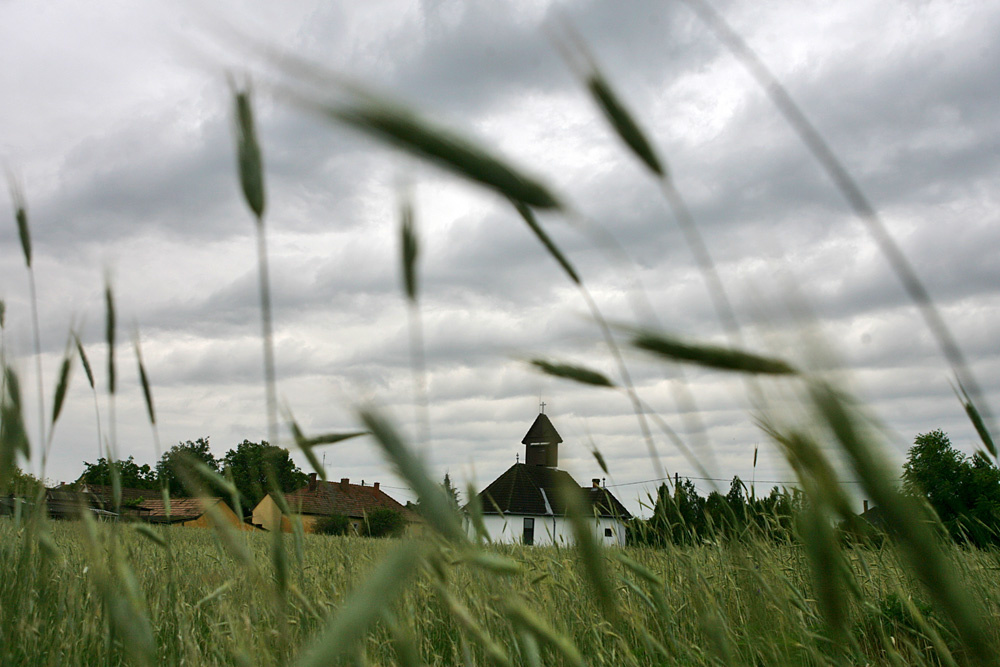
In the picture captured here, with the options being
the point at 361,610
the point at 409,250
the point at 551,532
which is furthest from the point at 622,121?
the point at 551,532

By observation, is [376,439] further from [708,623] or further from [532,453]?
[532,453]

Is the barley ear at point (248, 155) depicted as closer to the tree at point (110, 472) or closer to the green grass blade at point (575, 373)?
the green grass blade at point (575, 373)

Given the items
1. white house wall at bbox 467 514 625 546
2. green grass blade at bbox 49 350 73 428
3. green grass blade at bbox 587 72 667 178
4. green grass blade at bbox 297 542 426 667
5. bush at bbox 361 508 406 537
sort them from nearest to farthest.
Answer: green grass blade at bbox 297 542 426 667
green grass blade at bbox 587 72 667 178
bush at bbox 361 508 406 537
green grass blade at bbox 49 350 73 428
white house wall at bbox 467 514 625 546

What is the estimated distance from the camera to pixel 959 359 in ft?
2.70

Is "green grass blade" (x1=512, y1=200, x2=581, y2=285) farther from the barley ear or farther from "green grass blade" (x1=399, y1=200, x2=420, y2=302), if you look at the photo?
the barley ear

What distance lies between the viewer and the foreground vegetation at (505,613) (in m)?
1.53

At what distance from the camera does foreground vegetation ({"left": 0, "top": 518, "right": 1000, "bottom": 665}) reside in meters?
1.53

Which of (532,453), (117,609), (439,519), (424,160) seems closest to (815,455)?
(439,519)

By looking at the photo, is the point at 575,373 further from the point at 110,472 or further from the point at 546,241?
the point at 110,472

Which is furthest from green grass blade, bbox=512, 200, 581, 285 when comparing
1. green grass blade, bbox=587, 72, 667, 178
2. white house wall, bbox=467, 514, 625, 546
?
white house wall, bbox=467, 514, 625, 546

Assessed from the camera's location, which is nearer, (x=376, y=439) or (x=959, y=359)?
(x=376, y=439)

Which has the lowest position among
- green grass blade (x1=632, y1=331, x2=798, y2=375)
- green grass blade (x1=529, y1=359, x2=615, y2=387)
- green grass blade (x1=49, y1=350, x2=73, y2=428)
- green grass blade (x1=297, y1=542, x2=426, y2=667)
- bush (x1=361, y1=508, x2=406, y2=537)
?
bush (x1=361, y1=508, x2=406, y2=537)

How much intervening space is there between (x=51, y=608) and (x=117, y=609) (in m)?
2.03

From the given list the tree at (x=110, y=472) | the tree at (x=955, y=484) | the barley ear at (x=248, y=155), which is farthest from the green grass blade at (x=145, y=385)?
the tree at (x=955, y=484)
